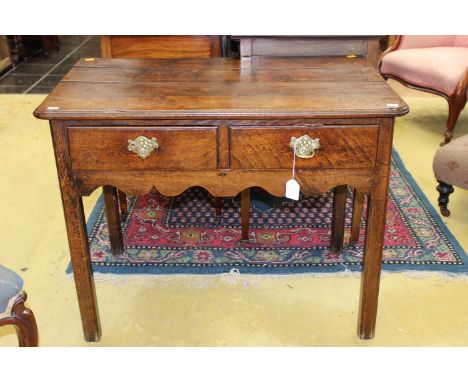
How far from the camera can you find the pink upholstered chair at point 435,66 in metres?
3.76

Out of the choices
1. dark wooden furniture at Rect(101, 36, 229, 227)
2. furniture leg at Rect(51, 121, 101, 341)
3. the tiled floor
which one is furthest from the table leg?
the tiled floor

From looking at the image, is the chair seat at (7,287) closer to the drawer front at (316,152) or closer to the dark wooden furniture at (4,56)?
the drawer front at (316,152)

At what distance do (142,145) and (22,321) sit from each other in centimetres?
61

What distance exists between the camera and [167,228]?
2.90 m

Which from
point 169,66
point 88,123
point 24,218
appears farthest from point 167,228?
point 88,123

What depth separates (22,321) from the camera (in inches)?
66.1

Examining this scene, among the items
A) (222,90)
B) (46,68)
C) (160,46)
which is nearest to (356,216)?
(222,90)

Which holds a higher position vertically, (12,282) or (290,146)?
(290,146)

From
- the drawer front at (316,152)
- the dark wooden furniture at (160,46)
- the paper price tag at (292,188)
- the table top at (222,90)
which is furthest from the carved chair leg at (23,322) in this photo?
the dark wooden furniture at (160,46)

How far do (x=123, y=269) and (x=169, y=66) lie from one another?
3.08ft

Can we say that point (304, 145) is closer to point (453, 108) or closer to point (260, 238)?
point (260, 238)

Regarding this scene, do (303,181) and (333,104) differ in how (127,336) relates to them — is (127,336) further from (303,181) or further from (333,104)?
(333,104)

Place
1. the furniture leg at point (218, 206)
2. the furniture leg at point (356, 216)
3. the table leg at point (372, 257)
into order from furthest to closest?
the furniture leg at point (218, 206)
the furniture leg at point (356, 216)
the table leg at point (372, 257)

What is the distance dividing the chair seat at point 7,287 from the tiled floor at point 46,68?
379cm
